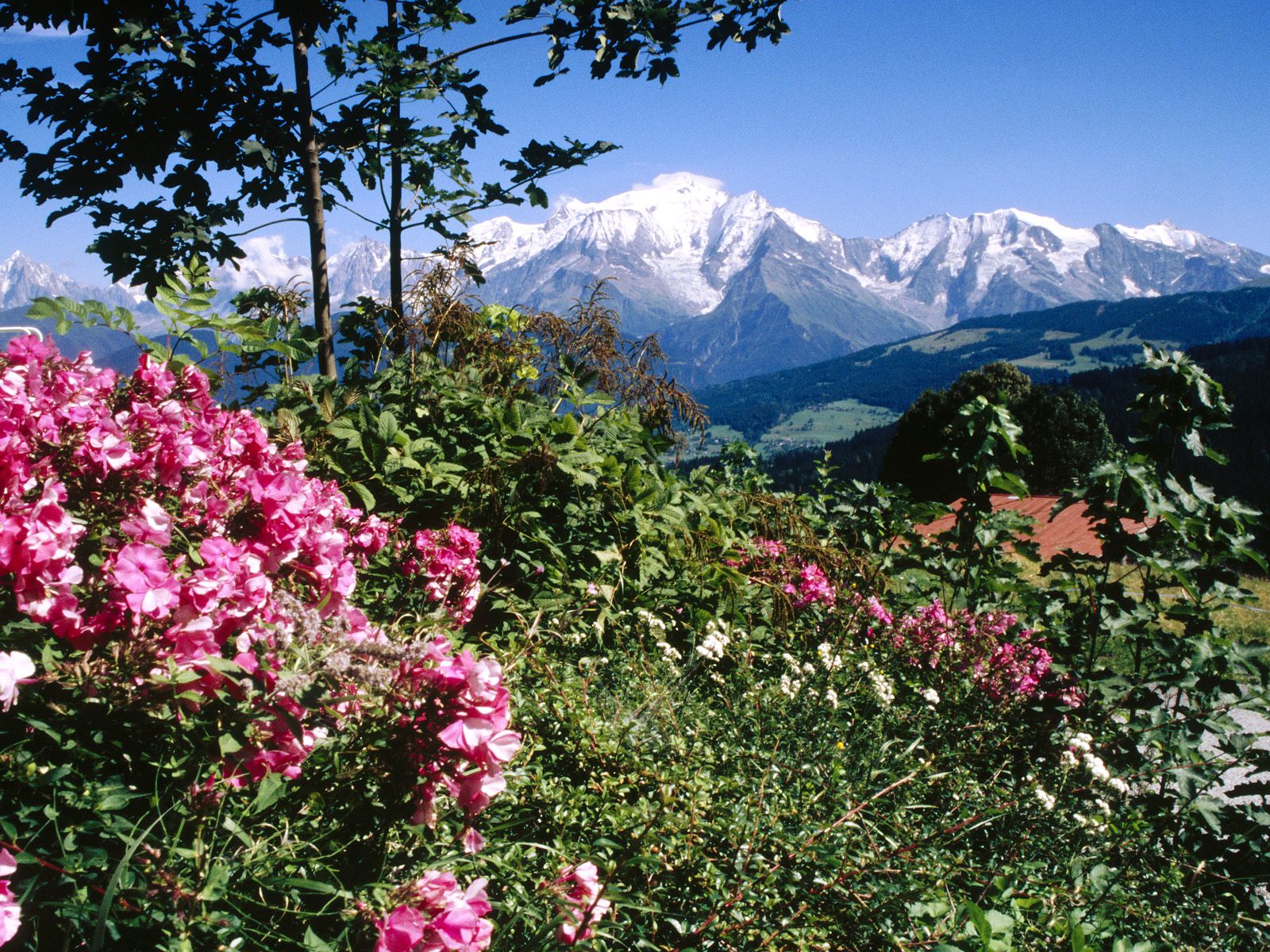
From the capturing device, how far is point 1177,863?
90.2 inches

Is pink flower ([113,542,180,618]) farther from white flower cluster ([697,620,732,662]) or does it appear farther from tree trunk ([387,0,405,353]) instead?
tree trunk ([387,0,405,353])

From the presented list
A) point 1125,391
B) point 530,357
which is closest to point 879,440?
point 1125,391

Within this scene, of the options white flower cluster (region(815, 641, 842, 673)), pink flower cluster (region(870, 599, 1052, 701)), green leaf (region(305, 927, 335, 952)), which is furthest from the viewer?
pink flower cluster (region(870, 599, 1052, 701))

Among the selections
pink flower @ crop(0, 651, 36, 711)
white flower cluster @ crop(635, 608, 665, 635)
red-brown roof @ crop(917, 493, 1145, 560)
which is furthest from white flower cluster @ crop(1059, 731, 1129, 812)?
pink flower @ crop(0, 651, 36, 711)

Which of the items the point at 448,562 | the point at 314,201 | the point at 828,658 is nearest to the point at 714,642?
the point at 828,658

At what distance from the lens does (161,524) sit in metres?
1.27

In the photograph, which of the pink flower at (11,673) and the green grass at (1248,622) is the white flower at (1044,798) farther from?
the green grass at (1248,622)

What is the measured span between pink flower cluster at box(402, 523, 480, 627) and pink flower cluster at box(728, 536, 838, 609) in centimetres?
161

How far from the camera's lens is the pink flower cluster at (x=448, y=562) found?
266cm

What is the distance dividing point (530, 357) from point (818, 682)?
3.01 metres

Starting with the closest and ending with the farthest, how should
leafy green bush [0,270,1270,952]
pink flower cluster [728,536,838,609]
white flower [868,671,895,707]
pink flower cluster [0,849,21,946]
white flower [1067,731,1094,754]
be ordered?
pink flower cluster [0,849,21,946], leafy green bush [0,270,1270,952], white flower [1067,731,1094,754], white flower [868,671,895,707], pink flower cluster [728,536,838,609]

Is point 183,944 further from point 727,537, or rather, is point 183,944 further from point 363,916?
point 727,537

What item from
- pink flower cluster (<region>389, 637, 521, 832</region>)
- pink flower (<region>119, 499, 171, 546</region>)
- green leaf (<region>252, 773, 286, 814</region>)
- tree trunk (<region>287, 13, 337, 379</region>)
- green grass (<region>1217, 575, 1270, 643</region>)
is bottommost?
green grass (<region>1217, 575, 1270, 643</region>)

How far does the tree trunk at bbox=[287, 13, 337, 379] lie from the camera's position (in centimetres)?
371
